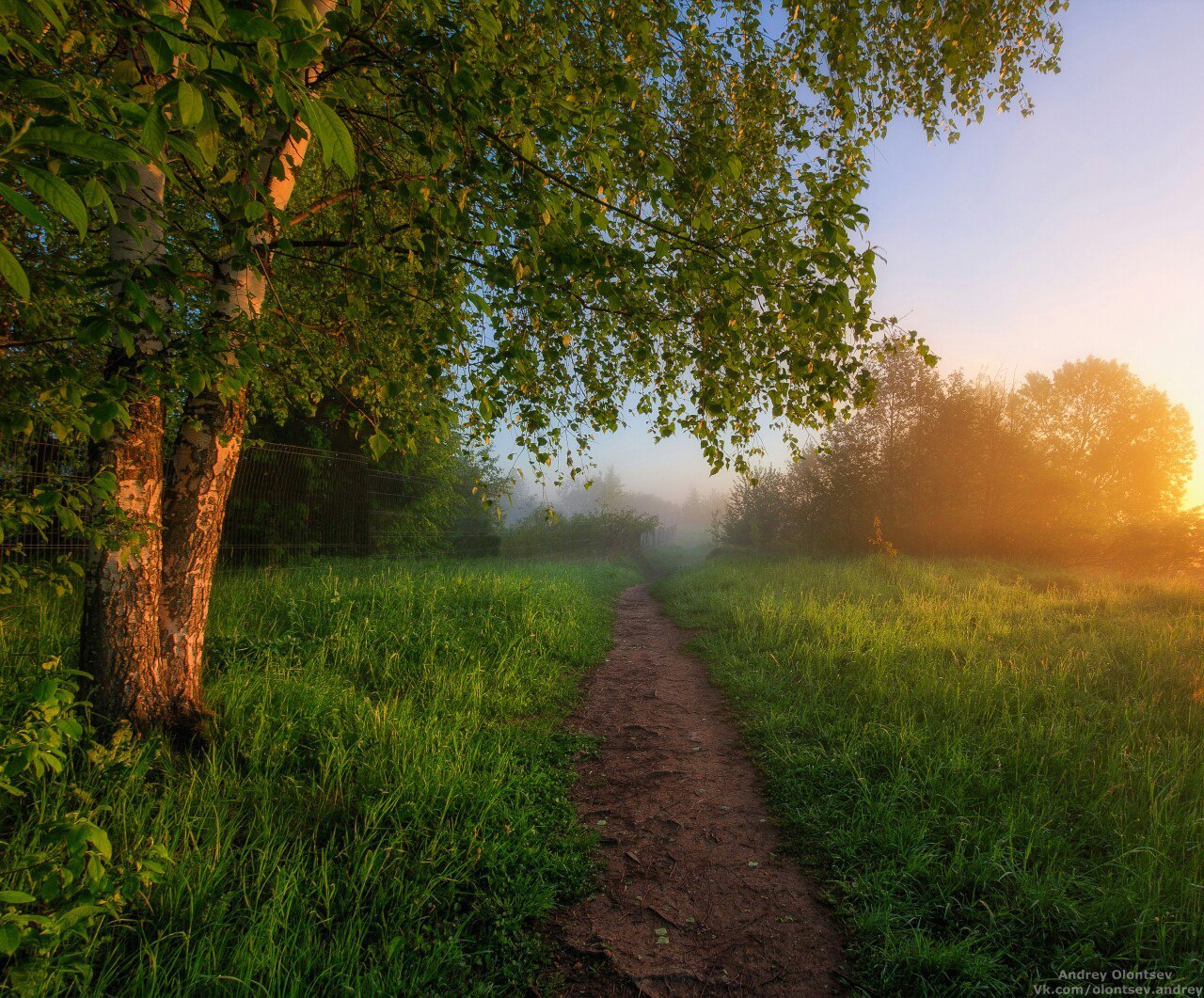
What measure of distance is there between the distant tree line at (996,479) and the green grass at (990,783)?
10.3 metres

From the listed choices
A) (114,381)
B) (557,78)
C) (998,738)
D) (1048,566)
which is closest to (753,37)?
(557,78)

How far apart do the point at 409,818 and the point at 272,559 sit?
8.45 metres

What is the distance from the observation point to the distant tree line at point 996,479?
16391 mm

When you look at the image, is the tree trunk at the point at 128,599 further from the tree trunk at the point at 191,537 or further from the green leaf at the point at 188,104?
the green leaf at the point at 188,104

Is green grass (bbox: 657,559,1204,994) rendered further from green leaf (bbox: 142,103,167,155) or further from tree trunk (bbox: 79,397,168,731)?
tree trunk (bbox: 79,397,168,731)

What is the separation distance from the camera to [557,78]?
281 cm

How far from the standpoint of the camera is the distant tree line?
53.8 ft

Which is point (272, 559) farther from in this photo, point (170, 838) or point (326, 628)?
point (170, 838)

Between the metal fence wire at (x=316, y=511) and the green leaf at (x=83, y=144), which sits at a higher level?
the green leaf at (x=83, y=144)

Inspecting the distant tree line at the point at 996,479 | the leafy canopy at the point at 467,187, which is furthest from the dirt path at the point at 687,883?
the distant tree line at the point at 996,479

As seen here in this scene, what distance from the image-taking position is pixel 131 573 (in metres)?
3.02

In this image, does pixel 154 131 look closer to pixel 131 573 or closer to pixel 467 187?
pixel 467 187

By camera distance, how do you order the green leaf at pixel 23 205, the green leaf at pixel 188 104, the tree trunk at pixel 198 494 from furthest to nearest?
1. the tree trunk at pixel 198 494
2. the green leaf at pixel 188 104
3. the green leaf at pixel 23 205

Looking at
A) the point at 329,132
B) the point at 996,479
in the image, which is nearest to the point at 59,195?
the point at 329,132
